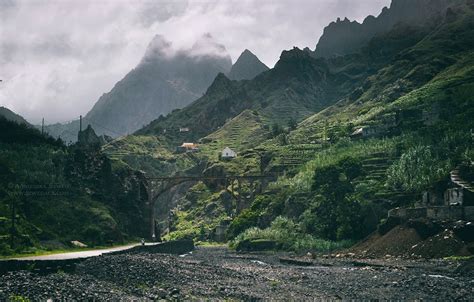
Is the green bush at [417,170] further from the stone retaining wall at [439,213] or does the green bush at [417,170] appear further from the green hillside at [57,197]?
the green hillside at [57,197]

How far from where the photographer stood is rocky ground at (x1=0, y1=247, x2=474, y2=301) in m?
54.2

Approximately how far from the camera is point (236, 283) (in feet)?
233

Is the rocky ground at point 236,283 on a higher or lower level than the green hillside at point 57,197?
lower

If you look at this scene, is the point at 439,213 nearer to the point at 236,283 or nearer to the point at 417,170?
the point at 417,170

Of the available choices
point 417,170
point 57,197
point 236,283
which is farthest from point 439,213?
point 57,197

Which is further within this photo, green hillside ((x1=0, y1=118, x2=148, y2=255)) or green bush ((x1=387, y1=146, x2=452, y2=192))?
green bush ((x1=387, y1=146, x2=452, y2=192))

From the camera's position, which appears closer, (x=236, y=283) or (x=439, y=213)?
(x=236, y=283)

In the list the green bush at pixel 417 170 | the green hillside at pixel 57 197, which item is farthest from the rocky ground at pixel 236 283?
the green bush at pixel 417 170

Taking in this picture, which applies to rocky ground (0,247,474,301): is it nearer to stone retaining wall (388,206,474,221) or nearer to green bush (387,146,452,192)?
stone retaining wall (388,206,474,221)

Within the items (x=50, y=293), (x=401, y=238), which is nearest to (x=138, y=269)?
(x=50, y=293)

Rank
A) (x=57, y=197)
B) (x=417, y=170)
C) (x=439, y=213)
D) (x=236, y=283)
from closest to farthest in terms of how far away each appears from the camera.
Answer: (x=236, y=283)
(x=439, y=213)
(x=57, y=197)
(x=417, y=170)

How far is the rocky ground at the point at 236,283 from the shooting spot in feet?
178

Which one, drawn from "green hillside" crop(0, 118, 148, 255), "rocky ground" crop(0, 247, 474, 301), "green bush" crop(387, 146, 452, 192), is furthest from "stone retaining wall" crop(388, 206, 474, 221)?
"green hillside" crop(0, 118, 148, 255)

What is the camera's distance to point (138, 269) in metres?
72.5
